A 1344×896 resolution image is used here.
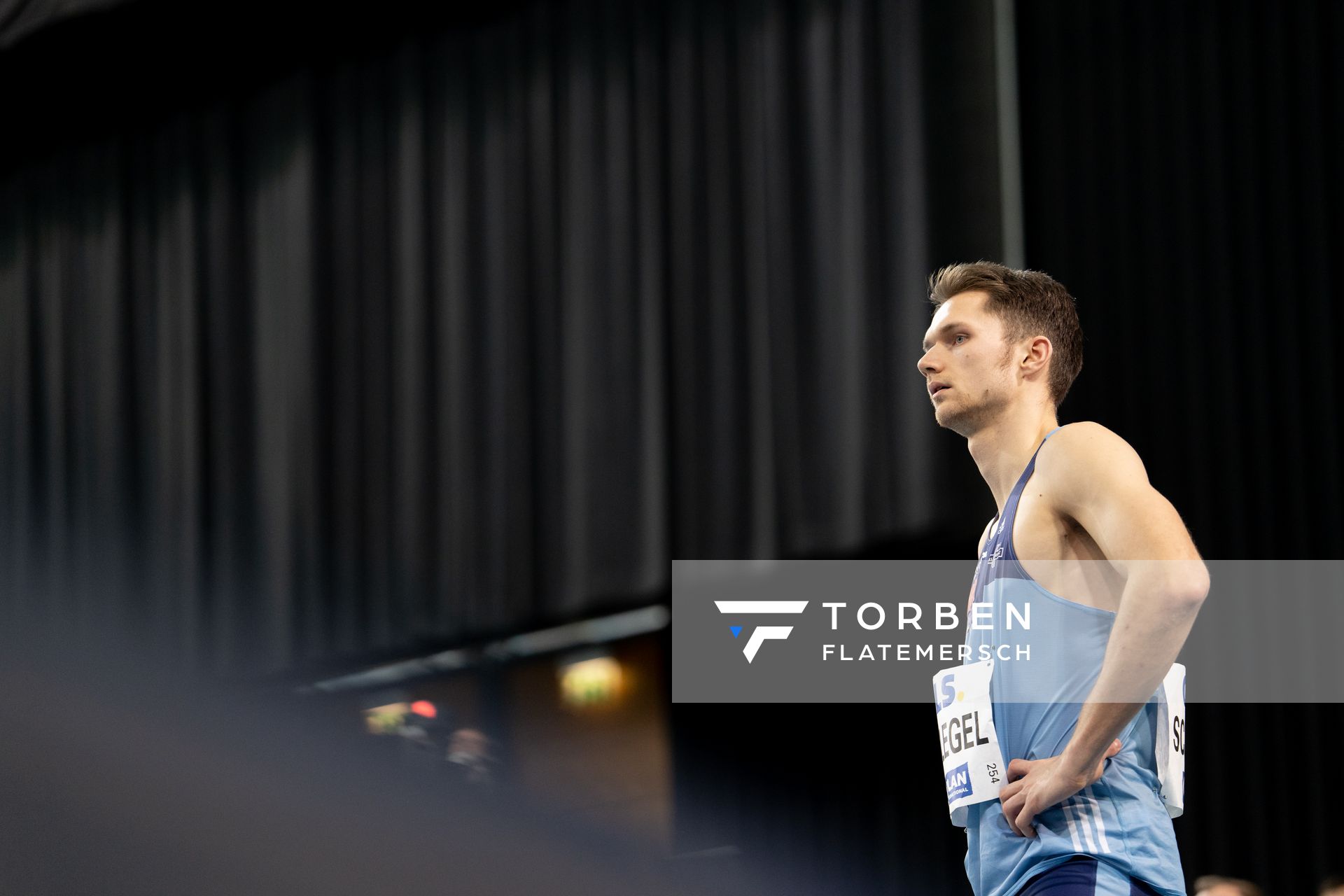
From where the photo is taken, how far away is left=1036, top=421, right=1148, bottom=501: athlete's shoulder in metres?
1.33

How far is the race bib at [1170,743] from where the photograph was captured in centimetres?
137

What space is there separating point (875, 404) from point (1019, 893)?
2.80 m

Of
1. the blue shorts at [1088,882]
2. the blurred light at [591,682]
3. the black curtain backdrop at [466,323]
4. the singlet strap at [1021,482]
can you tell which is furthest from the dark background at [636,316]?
the blue shorts at [1088,882]

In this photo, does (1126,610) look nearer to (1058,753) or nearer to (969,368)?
(1058,753)

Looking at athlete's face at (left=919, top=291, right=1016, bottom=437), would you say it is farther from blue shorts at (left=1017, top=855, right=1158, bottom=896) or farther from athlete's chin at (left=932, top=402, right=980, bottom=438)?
blue shorts at (left=1017, top=855, right=1158, bottom=896)

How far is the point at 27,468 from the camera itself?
18.2ft

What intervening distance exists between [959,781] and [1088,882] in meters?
0.19

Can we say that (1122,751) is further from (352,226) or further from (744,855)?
(352,226)

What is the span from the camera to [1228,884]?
10.2ft

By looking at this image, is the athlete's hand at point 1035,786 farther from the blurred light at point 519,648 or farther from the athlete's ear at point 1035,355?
the blurred light at point 519,648

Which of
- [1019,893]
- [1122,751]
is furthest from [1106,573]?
[1019,893]

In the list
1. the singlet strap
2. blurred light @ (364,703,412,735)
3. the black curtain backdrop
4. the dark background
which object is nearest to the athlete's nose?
the singlet strap

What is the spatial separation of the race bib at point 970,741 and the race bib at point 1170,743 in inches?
2.6

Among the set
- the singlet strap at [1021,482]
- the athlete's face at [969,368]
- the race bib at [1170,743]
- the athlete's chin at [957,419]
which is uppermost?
the athlete's face at [969,368]
